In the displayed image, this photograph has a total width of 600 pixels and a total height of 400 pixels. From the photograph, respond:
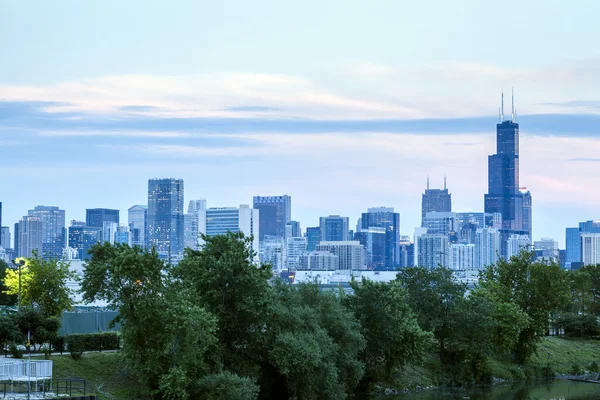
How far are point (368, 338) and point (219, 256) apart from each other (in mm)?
15595

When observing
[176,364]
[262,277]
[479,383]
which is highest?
[262,277]

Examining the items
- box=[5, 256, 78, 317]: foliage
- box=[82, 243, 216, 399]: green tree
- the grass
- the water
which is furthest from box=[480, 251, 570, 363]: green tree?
box=[82, 243, 216, 399]: green tree

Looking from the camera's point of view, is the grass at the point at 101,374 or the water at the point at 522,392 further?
the water at the point at 522,392

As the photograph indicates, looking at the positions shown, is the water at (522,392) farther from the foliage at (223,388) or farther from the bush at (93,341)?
the bush at (93,341)

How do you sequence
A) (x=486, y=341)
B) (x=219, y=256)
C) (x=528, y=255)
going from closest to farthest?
(x=219, y=256), (x=486, y=341), (x=528, y=255)

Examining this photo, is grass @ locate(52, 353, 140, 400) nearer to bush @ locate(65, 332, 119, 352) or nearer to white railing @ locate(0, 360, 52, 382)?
bush @ locate(65, 332, 119, 352)

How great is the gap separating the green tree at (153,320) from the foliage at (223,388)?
0.67 metres

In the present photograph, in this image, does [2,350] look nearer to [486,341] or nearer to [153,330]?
[153,330]

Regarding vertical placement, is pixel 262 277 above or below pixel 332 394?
above

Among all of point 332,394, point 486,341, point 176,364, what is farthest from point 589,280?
point 176,364

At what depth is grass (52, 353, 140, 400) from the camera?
52.9 m

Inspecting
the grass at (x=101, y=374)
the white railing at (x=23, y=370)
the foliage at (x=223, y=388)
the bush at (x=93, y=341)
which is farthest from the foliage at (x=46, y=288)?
the white railing at (x=23, y=370)

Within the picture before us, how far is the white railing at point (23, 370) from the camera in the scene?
150 ft

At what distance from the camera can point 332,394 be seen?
59.6 metres
